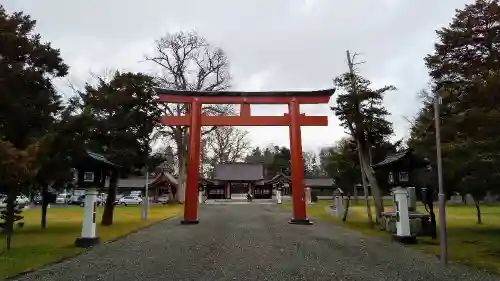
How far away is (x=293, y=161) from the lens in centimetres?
2011

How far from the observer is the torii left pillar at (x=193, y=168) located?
19.2m

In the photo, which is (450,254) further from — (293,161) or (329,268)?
(293,161)

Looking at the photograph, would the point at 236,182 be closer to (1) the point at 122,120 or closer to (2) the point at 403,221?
(1) the point at 122,120

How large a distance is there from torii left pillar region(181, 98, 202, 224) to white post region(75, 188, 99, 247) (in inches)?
283

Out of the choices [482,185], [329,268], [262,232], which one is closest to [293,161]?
[262,232]

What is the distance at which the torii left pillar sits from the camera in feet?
63.0

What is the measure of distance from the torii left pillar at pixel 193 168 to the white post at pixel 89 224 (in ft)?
23.6

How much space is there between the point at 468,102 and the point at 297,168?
32.0 ft

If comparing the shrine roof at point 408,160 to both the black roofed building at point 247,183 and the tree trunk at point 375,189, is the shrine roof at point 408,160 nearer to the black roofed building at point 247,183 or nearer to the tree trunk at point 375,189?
the tree trunk at point 375,189

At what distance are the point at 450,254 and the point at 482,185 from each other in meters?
4.01

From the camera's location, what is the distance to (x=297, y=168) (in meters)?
19.9

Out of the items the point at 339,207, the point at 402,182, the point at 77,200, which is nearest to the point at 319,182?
the point at 77,200

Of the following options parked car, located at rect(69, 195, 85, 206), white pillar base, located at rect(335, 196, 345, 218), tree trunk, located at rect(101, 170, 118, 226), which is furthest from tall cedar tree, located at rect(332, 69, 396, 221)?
parked car, located at rect(69, 195, 85, 206)

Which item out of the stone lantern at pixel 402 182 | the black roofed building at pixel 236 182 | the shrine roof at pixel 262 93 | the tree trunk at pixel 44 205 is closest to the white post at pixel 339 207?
the shrine roof at pixel 262 93
